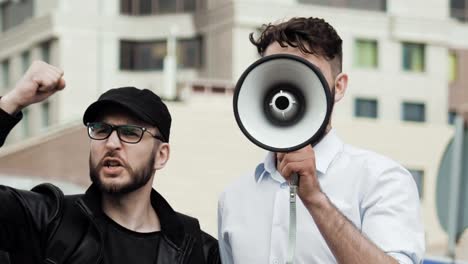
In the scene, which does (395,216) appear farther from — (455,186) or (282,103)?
(455,186)

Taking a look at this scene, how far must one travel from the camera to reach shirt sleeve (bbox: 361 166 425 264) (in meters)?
4.07

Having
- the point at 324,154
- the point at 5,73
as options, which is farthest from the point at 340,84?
the point at 5,73

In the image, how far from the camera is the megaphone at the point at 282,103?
12.8 feet

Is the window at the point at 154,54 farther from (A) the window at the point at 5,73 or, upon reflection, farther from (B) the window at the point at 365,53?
(B) the window at the point at 365,53

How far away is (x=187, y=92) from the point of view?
124 ft

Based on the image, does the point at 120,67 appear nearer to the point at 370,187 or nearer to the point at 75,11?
the point at 75,11

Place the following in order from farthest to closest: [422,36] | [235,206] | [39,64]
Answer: [422,36], [235,206], [39,64]

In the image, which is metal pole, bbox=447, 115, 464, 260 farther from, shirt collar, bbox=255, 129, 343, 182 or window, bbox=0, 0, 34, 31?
window, bbox=0, 0, 34, 31

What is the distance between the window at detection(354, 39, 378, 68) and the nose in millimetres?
41042

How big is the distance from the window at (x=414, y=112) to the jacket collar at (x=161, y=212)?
41.6 metres

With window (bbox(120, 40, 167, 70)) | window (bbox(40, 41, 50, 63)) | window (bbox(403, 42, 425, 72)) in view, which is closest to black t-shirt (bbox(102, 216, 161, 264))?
window (bbox(403, 42, 425, 72))

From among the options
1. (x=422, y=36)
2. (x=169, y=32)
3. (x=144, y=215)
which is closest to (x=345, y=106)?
(x=422, y=36)

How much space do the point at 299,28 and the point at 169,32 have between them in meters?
42.4

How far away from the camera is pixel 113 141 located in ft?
15.4
